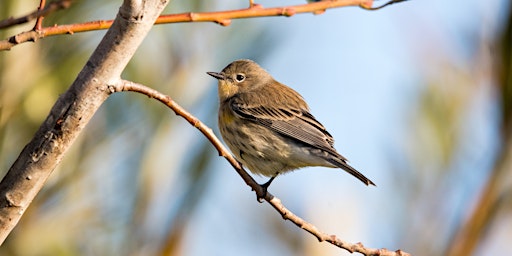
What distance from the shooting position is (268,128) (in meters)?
4.10

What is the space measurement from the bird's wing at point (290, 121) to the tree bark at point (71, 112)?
2226mm

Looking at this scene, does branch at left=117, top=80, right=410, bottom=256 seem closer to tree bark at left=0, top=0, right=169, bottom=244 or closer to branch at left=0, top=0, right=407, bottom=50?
tree bark at left=0, top=0, right=169, bottom=244

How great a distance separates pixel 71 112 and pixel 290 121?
2.69 m

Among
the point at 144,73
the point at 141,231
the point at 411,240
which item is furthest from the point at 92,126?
the point at 411,240

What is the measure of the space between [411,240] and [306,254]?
0.59 m

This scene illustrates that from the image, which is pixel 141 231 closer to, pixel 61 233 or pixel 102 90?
pixel 61 233

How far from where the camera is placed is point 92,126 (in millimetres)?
2652

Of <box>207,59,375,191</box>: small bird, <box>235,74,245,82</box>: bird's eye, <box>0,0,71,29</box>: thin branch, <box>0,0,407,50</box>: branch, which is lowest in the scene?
<box>0,0,71,29</box>: thin branch

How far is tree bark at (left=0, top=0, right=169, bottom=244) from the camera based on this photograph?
1622 millimetres

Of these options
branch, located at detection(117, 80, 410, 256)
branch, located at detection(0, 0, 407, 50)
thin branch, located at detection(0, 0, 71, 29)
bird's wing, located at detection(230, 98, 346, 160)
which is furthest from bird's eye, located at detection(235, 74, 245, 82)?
thin branch, located at detection(0, 0, 71, 29)

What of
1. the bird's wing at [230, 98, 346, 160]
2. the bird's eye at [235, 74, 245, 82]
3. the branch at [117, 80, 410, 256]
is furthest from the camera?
the bird's eye at [235, 74, 245, 82]

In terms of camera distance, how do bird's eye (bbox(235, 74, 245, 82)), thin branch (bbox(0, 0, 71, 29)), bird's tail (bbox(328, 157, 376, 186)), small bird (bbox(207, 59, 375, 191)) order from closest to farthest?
thin branch (bbox(0, 0, 71, 29)), bird's tail (bbox(328, 157, 376, 186)), small bird (bbox(207, 59, 375, 191)), bird's eye (bbox(235, 74, 245, 82))

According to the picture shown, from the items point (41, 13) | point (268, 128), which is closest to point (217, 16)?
point (41, 13)

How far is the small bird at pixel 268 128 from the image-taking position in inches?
150
